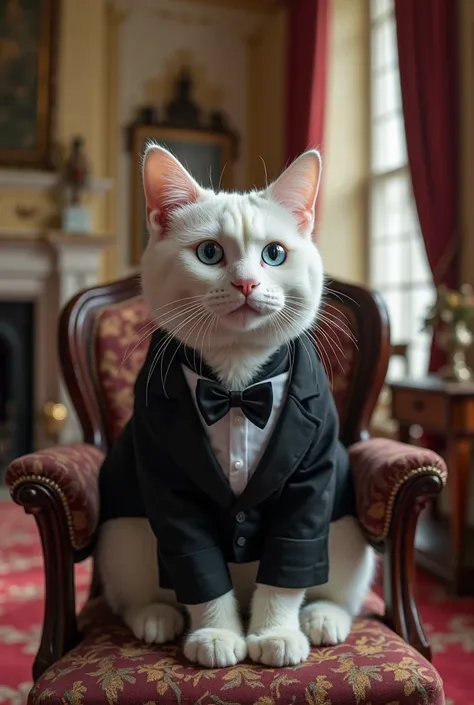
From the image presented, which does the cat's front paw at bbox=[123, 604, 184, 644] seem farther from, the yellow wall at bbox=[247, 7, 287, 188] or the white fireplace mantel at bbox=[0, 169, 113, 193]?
the yellow wall at bbox=[247, 7, 287, 188]

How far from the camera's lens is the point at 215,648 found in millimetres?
851

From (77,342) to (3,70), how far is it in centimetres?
292

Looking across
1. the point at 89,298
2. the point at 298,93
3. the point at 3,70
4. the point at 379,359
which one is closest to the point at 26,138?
the point at 3,70

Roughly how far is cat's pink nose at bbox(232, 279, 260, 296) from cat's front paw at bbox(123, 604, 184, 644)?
489mm

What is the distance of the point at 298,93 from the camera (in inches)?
147

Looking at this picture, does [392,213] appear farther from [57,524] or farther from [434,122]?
[57,524]

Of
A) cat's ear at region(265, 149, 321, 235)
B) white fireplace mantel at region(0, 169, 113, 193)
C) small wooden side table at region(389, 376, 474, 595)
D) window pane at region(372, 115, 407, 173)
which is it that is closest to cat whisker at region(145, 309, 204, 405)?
cat's ear at region(265, 149, 321, 235)

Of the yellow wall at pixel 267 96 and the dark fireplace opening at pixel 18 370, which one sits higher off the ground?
the yellow wall at pixel 267 96

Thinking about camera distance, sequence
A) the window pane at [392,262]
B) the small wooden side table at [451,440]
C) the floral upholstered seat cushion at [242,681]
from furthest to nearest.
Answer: the window pane at [392,262]
the small wooden side table at [451,440]
the floral upholstered seat cushion at [242,681]

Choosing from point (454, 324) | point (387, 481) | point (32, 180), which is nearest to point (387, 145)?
point (454, 324)

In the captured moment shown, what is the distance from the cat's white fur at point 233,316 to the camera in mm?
863

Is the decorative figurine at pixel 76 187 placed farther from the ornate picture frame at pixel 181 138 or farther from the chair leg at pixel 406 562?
the chair leg at pixel 406 562

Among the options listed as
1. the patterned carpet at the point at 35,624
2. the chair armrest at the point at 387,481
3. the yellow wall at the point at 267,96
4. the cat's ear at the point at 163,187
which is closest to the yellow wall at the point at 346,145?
the yellow wall at the point at 267,96

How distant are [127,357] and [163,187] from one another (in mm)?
526
